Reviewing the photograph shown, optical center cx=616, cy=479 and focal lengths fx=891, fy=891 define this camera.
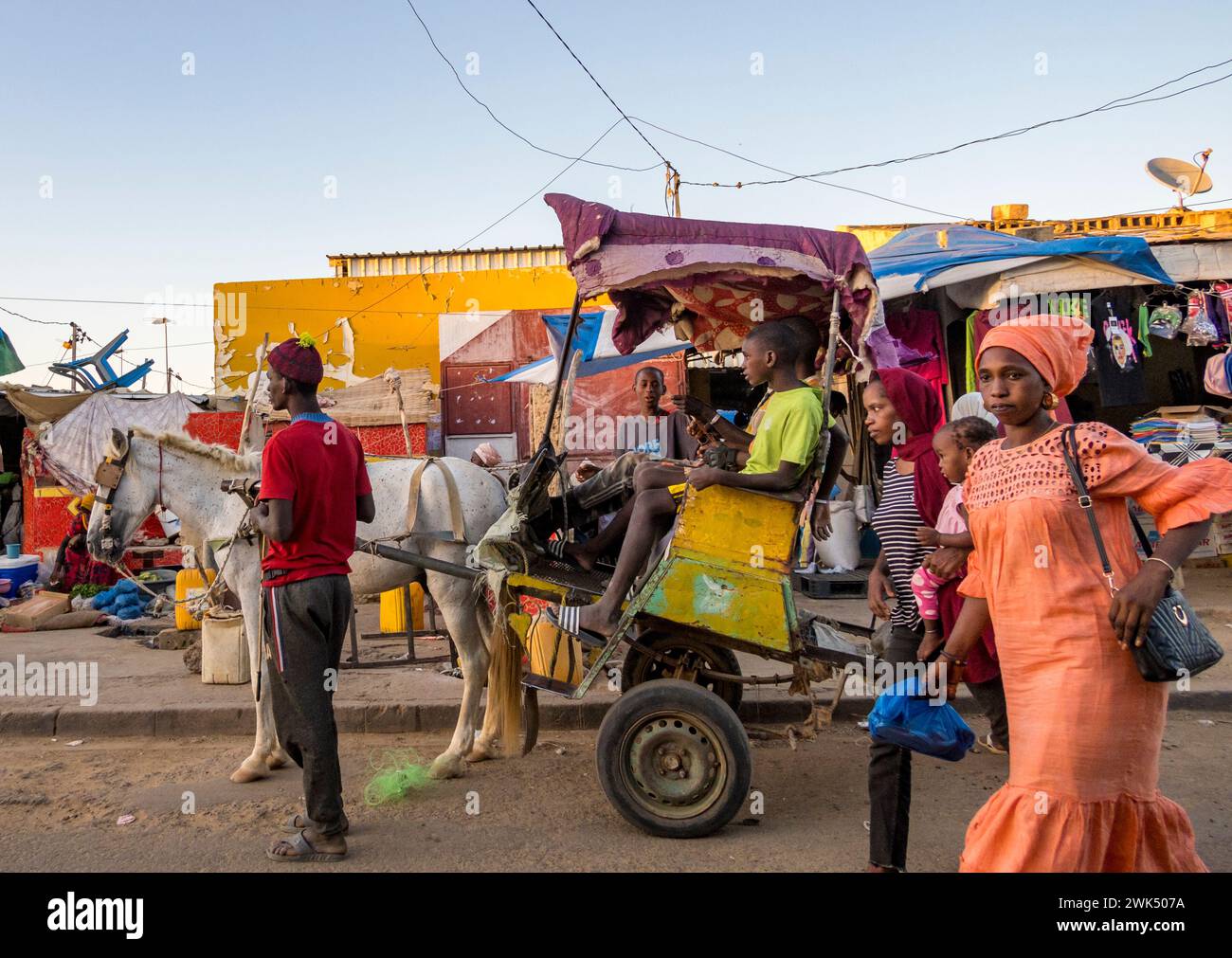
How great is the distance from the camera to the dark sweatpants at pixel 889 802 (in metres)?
3.19

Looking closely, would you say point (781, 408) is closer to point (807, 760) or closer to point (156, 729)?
point (807, 760)

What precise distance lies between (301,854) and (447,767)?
1174 millimetres

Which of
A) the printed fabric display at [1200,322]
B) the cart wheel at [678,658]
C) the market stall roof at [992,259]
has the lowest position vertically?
the cart wheel at [678,658]

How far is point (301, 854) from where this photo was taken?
3.72 meters

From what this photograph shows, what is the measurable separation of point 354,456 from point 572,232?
1.44 meters

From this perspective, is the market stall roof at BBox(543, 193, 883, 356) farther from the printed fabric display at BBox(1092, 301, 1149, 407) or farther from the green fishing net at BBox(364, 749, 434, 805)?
the printed fabric display at BBox(1092, 301, 1149, 407)

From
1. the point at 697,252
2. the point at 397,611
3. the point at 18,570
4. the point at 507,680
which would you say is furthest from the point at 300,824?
the point at 18,570

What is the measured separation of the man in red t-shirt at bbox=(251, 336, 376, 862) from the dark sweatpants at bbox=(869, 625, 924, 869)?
216 cm

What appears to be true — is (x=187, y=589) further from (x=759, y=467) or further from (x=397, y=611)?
(x=759, y=467)

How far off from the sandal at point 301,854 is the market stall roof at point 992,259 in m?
6.61

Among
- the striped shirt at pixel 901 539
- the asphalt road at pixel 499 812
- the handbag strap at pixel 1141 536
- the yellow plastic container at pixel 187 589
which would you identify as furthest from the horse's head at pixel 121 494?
the handbag strap at pixel 1141 536

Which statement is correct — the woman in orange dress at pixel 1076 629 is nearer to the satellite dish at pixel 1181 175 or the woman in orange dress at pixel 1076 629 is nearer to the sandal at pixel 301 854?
the sandal at pixel 301 854

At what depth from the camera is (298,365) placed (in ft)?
12.4
